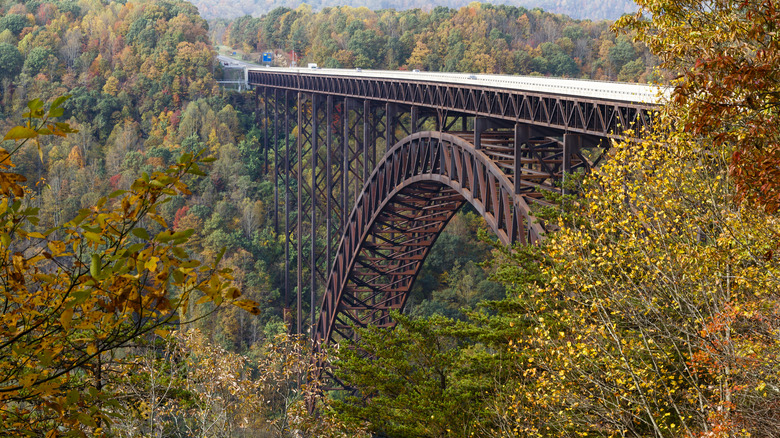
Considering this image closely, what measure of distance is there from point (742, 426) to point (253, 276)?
40749mm

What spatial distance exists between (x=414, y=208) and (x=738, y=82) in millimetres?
22649

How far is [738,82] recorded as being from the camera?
19.6ft

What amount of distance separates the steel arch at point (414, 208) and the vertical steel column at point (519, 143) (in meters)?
0.35

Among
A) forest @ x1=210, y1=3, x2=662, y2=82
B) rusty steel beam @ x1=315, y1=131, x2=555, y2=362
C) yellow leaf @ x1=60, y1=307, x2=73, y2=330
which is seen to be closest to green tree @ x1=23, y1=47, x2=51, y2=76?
forest @ x1=210, y1=3, x2=662, y2=82

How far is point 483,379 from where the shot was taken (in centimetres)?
1048

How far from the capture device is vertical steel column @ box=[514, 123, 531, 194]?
16672mm

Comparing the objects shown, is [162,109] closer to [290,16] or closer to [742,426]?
[290,16]

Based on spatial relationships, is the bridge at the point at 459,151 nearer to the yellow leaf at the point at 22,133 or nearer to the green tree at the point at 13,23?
the yellow leaf at the point at 22,133

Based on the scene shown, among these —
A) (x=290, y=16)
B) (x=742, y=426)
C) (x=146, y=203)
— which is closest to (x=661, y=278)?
(x=742, y=426)

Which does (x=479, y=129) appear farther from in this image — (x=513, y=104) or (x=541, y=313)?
(x=541, y=313)

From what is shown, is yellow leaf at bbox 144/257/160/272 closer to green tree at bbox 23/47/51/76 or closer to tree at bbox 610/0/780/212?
tree at bbox 610/0/780/212

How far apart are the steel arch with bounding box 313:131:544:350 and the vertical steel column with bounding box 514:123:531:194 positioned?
0.35m

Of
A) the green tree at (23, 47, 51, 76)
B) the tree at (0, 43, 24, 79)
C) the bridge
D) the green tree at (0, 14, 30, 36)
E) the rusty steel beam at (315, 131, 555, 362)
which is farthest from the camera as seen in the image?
the green tree at (0, 14, 30, 36)

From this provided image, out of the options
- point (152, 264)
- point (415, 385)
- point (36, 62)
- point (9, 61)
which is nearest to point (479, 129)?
point (415, 385)
